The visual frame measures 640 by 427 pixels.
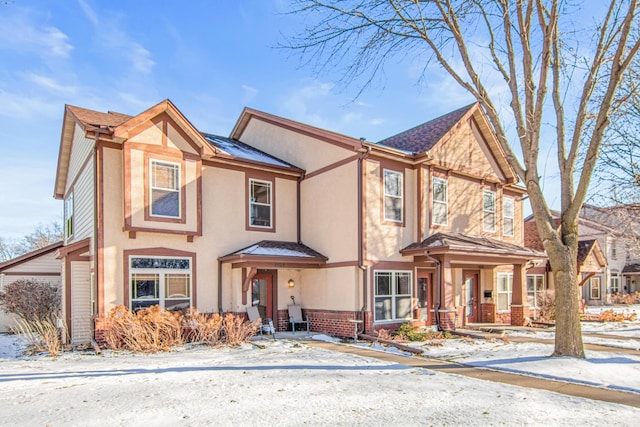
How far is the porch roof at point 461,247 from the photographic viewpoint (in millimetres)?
13109

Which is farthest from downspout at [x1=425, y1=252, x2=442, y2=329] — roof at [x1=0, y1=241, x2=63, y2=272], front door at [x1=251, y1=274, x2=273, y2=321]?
roof at [x1=0, y1=241, x2=63, y2=272]

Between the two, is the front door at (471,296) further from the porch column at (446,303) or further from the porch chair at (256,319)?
the porch chair at (256,319)

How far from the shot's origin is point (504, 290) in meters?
18.0

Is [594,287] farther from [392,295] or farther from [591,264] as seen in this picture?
[392,295]

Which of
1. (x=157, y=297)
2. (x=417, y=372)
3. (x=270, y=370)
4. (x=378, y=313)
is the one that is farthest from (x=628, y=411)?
(x=157, y=297)

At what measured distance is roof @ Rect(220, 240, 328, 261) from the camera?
13.2m

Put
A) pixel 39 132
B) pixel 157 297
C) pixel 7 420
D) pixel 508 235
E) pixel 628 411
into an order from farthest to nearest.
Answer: pixel 508 235, pixel 39 132, pixel 157 297, pixel 628 411, pixel 7 420

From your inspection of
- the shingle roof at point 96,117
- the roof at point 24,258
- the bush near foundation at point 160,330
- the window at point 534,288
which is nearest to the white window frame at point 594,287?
the window at point 534,288

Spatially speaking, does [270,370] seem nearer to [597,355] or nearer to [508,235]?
[597,355]

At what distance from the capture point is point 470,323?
1700 centimetres

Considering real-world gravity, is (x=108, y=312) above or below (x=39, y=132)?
below

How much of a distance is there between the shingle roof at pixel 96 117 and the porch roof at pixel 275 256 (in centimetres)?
507

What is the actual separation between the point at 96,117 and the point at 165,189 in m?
3.06

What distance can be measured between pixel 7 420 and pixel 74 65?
9610mm
